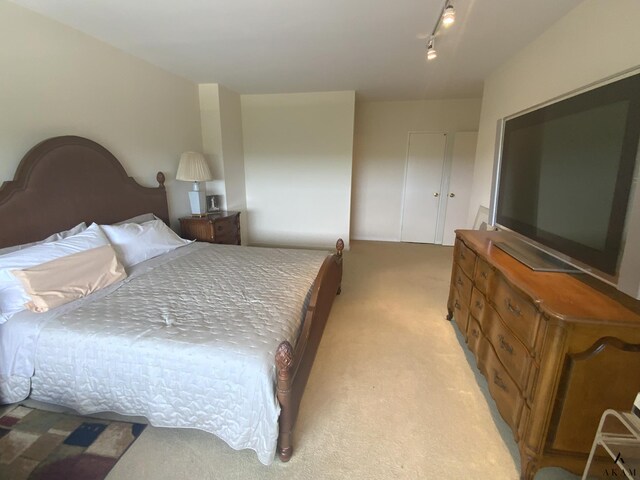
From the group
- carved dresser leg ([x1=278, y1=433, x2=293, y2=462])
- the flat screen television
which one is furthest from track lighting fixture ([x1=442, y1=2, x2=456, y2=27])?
carved dresser leg ([x1=278, y1=433, x2=293, y2=462])

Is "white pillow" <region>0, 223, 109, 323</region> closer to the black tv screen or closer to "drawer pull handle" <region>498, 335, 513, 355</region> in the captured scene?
"drawer pull handle" <region>498, 335, 513, 355</region>

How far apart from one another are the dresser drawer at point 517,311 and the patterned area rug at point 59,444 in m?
1.98

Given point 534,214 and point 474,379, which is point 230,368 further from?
point 534,214

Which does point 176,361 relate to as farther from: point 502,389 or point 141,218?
point 141,218

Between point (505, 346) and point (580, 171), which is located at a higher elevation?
point (580, 171)

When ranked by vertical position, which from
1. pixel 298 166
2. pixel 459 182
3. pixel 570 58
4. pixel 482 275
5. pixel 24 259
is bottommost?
pixel 482 275

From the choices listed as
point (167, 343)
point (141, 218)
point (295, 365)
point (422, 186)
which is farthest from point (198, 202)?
point (422, 186)

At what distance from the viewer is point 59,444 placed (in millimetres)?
1501

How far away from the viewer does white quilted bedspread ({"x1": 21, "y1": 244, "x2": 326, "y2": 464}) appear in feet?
4.44

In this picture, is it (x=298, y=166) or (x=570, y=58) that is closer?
(x=570, y=58)

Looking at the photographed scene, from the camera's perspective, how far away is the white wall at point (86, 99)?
6.59ft

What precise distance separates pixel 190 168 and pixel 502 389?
3412 mm

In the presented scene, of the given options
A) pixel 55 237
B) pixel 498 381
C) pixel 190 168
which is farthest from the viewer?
pixel 190 168

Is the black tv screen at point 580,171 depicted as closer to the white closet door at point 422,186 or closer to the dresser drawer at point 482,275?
the dresser drawer at point 482,275
